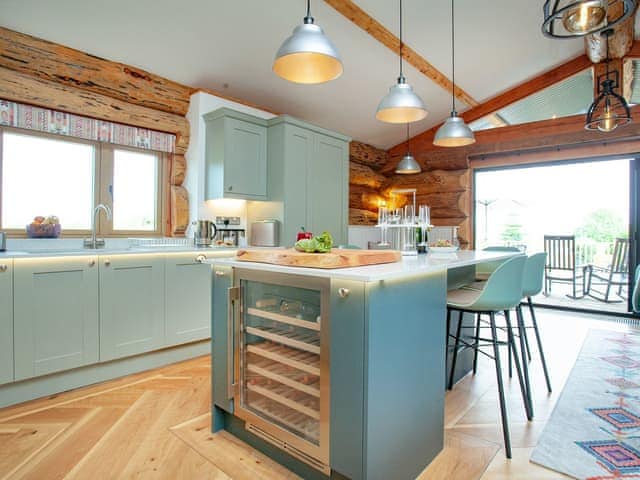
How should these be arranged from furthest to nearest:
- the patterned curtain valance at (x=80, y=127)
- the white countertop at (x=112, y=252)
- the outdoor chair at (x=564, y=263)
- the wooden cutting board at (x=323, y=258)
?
the outdoor chair at (x=564, y=263) < the patterned curtain valance at (x=80, y=127) < the white countertop at (x=112, y=252) < the wooden cutting board at (x=323, y=258)

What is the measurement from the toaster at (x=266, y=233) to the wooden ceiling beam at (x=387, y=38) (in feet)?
7.12

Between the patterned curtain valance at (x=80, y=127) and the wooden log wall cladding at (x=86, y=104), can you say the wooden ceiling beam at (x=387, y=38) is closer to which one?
the wooden log wall cladding at (x=86, y=104)

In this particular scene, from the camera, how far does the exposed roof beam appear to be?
4.73 meters

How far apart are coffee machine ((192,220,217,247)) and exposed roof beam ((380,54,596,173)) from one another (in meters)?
4.06

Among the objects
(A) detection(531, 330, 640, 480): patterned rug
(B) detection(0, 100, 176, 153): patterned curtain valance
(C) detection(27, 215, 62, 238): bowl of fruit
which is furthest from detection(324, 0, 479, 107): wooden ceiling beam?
(A) detection(531, 330, 640, 480): patterned rug

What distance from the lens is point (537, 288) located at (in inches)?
105

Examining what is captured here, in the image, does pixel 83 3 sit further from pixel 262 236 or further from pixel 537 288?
pixel 537 288

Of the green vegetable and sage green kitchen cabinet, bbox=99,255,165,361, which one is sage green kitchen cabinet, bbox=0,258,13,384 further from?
the green vegetable

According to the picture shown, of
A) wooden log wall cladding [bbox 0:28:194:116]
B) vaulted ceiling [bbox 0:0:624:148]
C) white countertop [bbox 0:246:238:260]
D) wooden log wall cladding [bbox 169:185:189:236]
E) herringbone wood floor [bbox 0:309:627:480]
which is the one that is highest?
vaulted ceiling [bbox 0:0:624:148]

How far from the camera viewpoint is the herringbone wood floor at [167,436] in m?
1.69

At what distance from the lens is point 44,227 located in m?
2.93

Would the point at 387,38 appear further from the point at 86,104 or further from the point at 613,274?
the point at 613,274

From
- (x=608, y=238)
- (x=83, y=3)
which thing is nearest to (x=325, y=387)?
(x=83, y=3)

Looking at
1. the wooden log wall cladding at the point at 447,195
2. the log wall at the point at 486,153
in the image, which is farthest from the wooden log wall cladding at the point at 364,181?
the wooden log wall cladding at the point at 447,195
